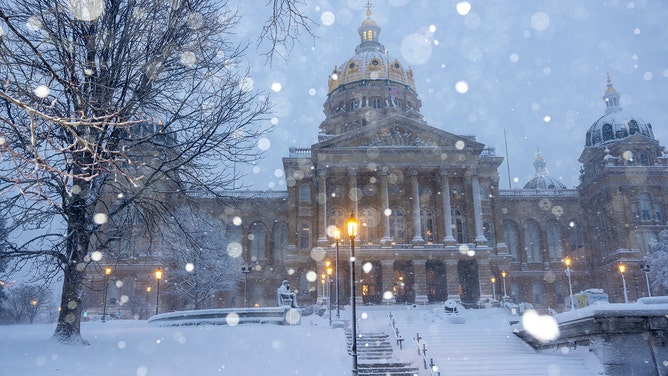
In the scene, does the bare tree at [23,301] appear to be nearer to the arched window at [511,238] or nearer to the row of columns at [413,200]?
the row of columns at [413,200]

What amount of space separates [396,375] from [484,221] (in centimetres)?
3478

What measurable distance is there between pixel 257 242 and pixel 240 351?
128 feet

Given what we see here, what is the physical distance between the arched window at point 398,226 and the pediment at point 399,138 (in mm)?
6193

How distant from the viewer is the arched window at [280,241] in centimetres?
5544

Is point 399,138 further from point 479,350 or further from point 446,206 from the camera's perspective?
point 479,350

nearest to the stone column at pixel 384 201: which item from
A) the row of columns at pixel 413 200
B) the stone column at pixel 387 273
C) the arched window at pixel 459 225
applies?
the row of columns at pixel 413 200

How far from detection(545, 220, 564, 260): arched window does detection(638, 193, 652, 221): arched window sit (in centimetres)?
844

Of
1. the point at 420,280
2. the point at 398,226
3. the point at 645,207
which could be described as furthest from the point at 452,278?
the point at 645,207

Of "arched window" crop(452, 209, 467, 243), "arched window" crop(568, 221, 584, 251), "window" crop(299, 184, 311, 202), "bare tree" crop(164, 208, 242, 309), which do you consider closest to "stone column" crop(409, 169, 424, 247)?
"arched window" crop(452, 209, 467, 243)

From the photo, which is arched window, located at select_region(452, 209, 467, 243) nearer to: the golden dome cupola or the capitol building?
the capitol building

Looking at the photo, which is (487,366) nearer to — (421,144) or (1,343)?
(1,343)

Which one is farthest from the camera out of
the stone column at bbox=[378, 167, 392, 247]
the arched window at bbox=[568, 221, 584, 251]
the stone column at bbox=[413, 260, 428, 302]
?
the arched window at bbox=[568, 221, 584, 251]

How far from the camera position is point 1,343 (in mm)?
15797

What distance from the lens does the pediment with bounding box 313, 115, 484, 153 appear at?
45969 mm
